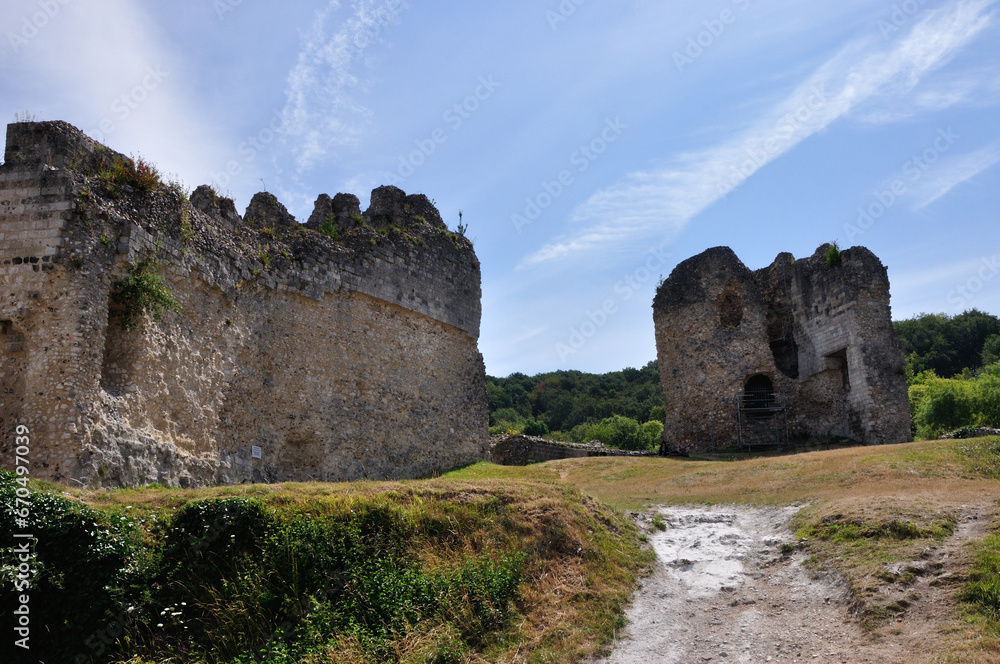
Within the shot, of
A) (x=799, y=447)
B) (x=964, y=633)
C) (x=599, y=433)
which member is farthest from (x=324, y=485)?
(x=599, y=433)

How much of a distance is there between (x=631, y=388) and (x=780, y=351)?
32.9m

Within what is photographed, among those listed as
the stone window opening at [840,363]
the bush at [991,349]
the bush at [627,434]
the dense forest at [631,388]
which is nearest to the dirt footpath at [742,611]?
the stone window opening at [840,363]

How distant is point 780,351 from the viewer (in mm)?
29984

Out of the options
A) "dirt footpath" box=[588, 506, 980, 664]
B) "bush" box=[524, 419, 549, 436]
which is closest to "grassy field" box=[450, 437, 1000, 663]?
"dirt footpath" box=[588, 506, 980, 664]

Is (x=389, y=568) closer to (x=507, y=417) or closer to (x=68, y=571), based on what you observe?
(x=68, y=571)

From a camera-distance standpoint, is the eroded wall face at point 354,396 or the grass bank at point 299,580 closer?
the grass bank at point 299,580

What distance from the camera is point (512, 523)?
32.7 ft

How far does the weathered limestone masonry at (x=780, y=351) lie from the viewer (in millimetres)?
25438

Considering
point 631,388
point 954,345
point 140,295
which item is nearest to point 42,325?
point 140,295

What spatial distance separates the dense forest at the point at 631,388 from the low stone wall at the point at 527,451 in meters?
12.6

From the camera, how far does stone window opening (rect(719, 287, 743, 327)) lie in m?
30.1

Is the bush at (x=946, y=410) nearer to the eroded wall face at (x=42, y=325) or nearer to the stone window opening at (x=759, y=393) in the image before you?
the stone window opening at (x=759, y=393)

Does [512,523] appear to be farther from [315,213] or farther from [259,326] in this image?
[315,213]

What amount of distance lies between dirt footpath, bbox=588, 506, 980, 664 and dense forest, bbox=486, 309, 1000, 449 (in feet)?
95.3
